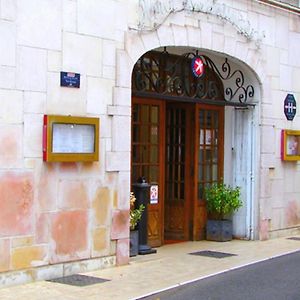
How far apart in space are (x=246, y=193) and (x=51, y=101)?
5404 millimetres

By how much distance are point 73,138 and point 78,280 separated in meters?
1.90

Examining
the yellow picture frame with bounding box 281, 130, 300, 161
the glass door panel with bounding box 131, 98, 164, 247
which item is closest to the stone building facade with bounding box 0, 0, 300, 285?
the glass door panel with bounding box 131, 98, 164, 247

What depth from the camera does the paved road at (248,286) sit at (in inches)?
322

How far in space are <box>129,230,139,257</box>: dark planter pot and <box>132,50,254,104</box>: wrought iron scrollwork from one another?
2.33 metres

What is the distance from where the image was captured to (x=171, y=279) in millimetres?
9172

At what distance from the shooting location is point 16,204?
8625 mm

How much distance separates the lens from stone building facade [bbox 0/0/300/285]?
28.2 ft

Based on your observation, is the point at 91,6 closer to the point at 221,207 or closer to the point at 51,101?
the point at 51,101

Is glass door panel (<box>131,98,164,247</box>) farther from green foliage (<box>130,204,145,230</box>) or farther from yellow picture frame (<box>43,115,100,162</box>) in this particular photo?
yellow picture frame (<box>43,115,100,162</box>)

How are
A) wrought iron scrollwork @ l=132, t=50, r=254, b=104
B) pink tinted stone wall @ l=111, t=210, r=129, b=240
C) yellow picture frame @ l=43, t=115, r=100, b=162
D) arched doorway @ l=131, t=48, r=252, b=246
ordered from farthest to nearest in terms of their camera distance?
1. arched doorway @ l=131, t=48, r=252, b=246
2. wrought iron scrollwork @ l=132, t=50, r=254, b=104
3. pink tinted stone wall @ l=111, t=210, r=129, b=240
4. yellow picture frame @ l=43, t=115, r=100, b=162

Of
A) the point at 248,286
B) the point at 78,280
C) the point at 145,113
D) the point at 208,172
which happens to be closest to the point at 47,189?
the point at 78,280

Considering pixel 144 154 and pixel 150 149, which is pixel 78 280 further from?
pixel 150 149

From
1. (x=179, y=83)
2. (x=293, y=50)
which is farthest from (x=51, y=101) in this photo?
(x=293, y=50)

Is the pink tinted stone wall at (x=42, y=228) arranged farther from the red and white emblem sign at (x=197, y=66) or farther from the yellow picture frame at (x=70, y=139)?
the red and white emblem sign at (x=197, y=66)
